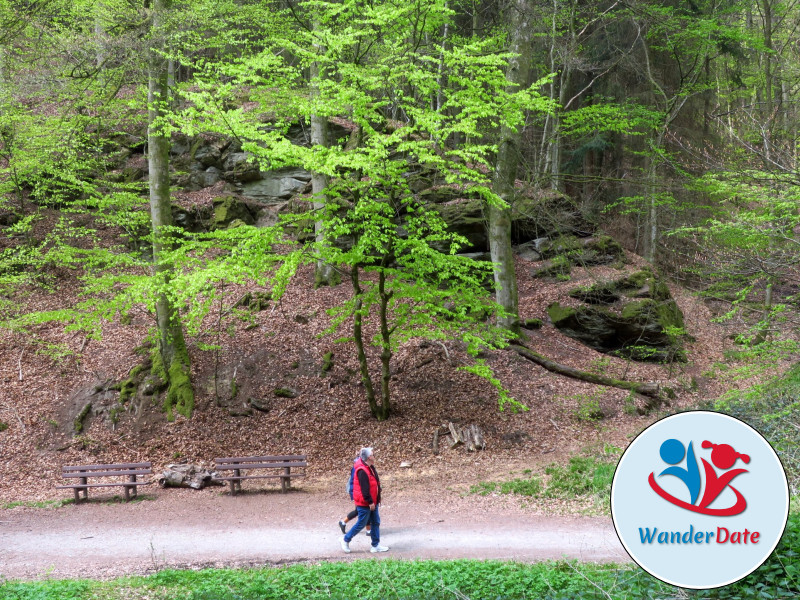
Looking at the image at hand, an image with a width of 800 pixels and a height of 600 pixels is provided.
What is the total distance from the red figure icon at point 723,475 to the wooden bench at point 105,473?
10.4m

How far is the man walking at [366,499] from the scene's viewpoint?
7.65 meters

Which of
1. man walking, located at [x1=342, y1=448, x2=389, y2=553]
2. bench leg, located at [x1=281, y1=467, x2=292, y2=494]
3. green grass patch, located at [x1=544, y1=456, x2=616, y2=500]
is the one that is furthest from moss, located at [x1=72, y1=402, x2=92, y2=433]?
green grass patch, located at [x1=544, y1=456, x2=616, y2=500]

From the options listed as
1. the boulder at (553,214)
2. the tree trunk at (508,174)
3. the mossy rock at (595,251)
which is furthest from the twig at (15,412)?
the mossy rock at (595,251)

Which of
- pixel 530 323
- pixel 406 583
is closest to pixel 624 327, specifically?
pixel 530 323

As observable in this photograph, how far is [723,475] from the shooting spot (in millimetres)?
3191

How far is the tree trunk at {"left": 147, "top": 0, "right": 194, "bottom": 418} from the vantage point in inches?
504

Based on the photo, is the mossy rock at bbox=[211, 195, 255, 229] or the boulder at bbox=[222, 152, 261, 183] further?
the boulder at bbox=[222, 152, 261, 183]

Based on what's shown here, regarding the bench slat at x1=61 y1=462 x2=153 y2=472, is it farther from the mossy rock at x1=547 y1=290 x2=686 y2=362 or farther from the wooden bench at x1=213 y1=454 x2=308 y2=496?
the mossy rock at x1=547 y1=290 x2=686 y2=362

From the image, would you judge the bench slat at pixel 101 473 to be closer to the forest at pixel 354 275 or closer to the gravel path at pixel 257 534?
the gravel path at pixel 257 534

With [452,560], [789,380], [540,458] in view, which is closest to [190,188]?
[540,458]

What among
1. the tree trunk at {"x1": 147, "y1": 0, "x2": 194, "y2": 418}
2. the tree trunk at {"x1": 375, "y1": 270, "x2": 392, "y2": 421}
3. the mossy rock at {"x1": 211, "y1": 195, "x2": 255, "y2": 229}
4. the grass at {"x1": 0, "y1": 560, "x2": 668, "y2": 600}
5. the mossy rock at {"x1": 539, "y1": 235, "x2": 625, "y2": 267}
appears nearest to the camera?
the grass at {"x1": 0, "y1": 560, "x2": 668, "y2": 600}

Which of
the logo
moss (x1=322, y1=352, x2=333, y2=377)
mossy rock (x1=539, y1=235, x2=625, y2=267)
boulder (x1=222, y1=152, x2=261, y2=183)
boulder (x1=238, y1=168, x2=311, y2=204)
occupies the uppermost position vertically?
boulder (x1=222, y1=152, x2=261, y2=183)

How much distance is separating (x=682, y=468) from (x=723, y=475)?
212 millimetres

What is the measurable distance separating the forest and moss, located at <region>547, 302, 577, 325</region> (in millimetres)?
60
